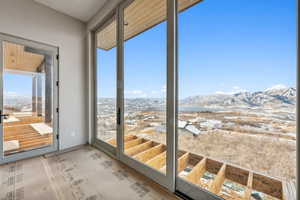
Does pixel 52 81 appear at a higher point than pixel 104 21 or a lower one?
lower

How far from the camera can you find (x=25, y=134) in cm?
282

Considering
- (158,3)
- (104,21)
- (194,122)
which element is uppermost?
(104,21)

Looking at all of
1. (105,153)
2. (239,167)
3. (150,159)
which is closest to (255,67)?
(239,167)

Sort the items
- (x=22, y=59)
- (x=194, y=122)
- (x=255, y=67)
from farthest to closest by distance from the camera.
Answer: (x=22, y=59) → (x=194, y=122) → (x=255, y=67)

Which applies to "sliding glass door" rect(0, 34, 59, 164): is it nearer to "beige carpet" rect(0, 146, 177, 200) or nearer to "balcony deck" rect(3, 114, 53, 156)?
"balcony deck" rect(3, 114, 53, 156)

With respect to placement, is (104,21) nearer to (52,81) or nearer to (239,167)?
(52,81)

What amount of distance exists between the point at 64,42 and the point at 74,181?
2902mm

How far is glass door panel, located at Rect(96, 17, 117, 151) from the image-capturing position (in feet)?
9.63

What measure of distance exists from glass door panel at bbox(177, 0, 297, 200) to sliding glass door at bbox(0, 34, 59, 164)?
2.86 metres

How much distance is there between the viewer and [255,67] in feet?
4.43

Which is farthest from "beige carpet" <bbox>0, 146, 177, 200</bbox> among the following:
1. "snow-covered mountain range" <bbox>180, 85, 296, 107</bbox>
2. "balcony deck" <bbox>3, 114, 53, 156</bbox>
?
"snow-covered mountain range" <bbox>180, 85, 296, 107</bbox>

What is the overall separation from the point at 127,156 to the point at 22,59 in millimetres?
2806

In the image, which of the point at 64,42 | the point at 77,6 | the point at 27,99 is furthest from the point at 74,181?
the point at 77,6

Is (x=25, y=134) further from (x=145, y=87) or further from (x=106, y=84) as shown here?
(x=145, y=87)
